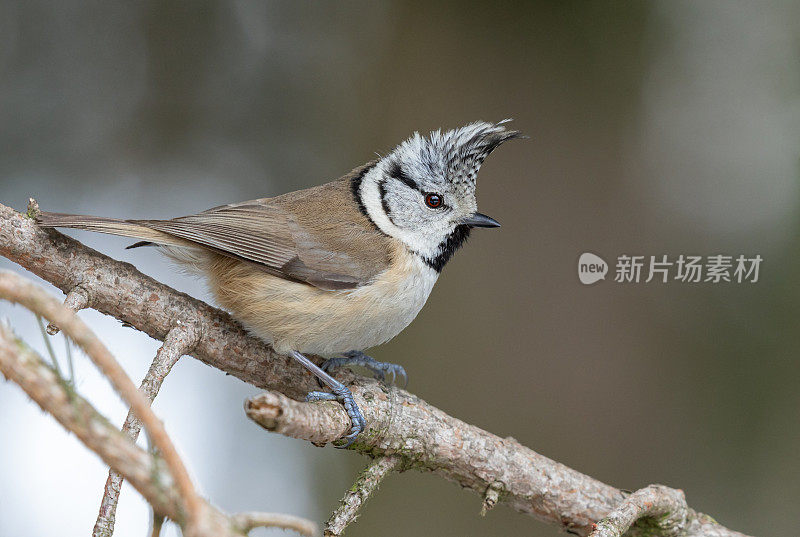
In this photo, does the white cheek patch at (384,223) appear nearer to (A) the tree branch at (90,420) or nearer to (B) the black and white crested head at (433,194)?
(B) the black and white crested head at (433,194)

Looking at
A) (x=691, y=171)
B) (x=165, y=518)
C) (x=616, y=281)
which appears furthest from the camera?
(x=691, y=171)

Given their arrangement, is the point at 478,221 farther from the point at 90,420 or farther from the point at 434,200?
the point at 90,420

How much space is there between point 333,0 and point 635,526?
11.5 ft

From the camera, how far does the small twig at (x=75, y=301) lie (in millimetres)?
1830

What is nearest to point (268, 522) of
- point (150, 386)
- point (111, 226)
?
point (150, 386)

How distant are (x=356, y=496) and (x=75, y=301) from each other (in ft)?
3.11

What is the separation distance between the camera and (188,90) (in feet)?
13.9

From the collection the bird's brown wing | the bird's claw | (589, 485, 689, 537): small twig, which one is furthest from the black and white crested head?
(589, 485, 689, 537): small twig

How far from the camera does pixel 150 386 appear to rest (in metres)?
1.67

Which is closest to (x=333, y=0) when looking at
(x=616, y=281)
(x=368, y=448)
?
(x=616, y=281)

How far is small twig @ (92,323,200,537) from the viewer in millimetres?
1403

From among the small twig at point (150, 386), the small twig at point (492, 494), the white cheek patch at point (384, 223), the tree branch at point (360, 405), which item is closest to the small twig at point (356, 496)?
the tree branch at point (360, 405)

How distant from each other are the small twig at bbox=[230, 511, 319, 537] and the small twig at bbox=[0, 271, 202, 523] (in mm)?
84

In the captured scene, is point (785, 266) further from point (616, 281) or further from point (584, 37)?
point (584, 37)
